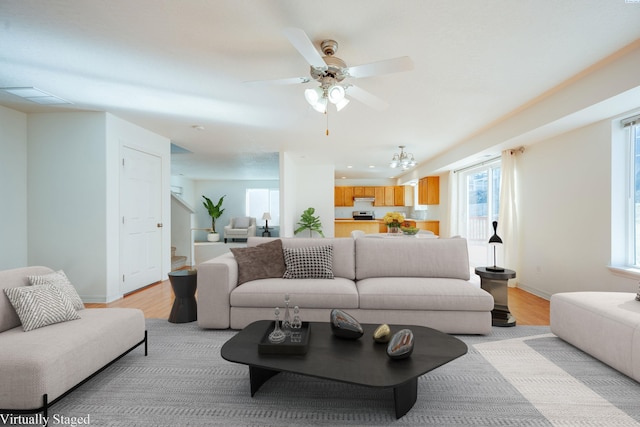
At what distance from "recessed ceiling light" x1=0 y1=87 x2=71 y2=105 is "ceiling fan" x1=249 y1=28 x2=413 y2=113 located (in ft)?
9.11

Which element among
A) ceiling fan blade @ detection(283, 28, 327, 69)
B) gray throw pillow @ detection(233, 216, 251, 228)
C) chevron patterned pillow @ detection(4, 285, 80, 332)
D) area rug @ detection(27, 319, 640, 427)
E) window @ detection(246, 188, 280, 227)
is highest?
ceiling fan blade @ detection(283, 28, 327, 69)

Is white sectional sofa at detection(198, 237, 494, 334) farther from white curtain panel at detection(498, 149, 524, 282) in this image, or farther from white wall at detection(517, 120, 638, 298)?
white curtain panel at detection(498, 149, 524, 282)

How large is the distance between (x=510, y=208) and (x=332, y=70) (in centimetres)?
402

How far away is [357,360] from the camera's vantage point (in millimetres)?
1663

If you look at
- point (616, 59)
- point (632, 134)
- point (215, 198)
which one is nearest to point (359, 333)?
point (616, 59)

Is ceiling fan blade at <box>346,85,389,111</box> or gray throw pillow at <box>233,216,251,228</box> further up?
ceiling fan blade at <box>346,85,389,111</box>

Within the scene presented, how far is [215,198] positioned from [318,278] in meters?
10.1

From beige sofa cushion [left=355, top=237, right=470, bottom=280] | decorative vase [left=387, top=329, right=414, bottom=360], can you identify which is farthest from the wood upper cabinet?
decorative vase [left=387, top=329, right=414, bottom=360]

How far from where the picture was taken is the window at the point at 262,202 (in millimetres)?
12328

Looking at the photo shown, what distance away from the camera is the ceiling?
199cm

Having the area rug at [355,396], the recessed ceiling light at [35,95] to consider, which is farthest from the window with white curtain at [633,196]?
the recessed ceiling light at [35,95]

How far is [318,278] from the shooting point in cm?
315

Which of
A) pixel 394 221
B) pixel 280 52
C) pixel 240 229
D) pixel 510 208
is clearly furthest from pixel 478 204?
pixel 240 229

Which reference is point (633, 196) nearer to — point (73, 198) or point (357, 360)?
point (357, 360)
